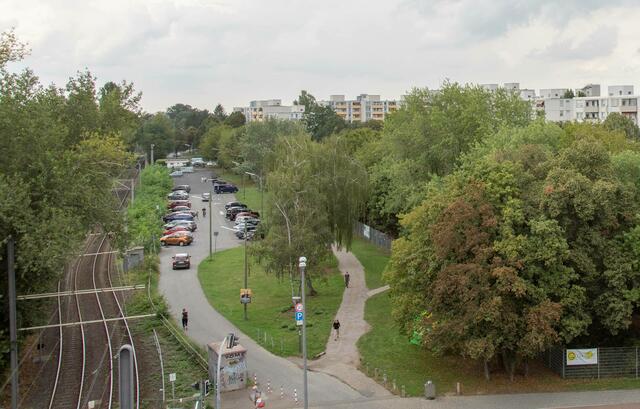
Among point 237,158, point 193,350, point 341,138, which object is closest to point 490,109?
point 341,138

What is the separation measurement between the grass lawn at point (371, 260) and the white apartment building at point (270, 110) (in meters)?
82.1

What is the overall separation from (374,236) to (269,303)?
2058 cm

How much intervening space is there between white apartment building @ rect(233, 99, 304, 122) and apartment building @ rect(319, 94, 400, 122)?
1581 cm

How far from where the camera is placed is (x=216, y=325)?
32.7 m

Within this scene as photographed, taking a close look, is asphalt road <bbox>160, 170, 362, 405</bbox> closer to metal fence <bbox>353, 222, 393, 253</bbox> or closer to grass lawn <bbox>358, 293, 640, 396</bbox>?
grass lawn <bbox>358, 293, 640, 396</bbox>

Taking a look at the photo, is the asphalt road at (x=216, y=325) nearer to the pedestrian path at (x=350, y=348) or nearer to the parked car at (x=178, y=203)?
the pedestrian path at (x=350, y=348)

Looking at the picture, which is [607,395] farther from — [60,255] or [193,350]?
[60,255]

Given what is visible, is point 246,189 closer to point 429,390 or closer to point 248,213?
point 248,213

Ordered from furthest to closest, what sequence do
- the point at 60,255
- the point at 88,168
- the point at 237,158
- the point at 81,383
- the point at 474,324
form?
the point at 237,158, the point at 88,168, the point at 81,383, the point at 474,324, the point at 60,255

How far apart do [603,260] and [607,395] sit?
4.85 metres

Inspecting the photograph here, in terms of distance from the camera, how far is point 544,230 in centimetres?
2320

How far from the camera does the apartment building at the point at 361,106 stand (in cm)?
17362

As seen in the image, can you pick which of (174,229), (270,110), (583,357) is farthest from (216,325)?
(270,110)

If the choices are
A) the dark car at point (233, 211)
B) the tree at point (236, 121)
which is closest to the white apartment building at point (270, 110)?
the tree at point (236, 121)
